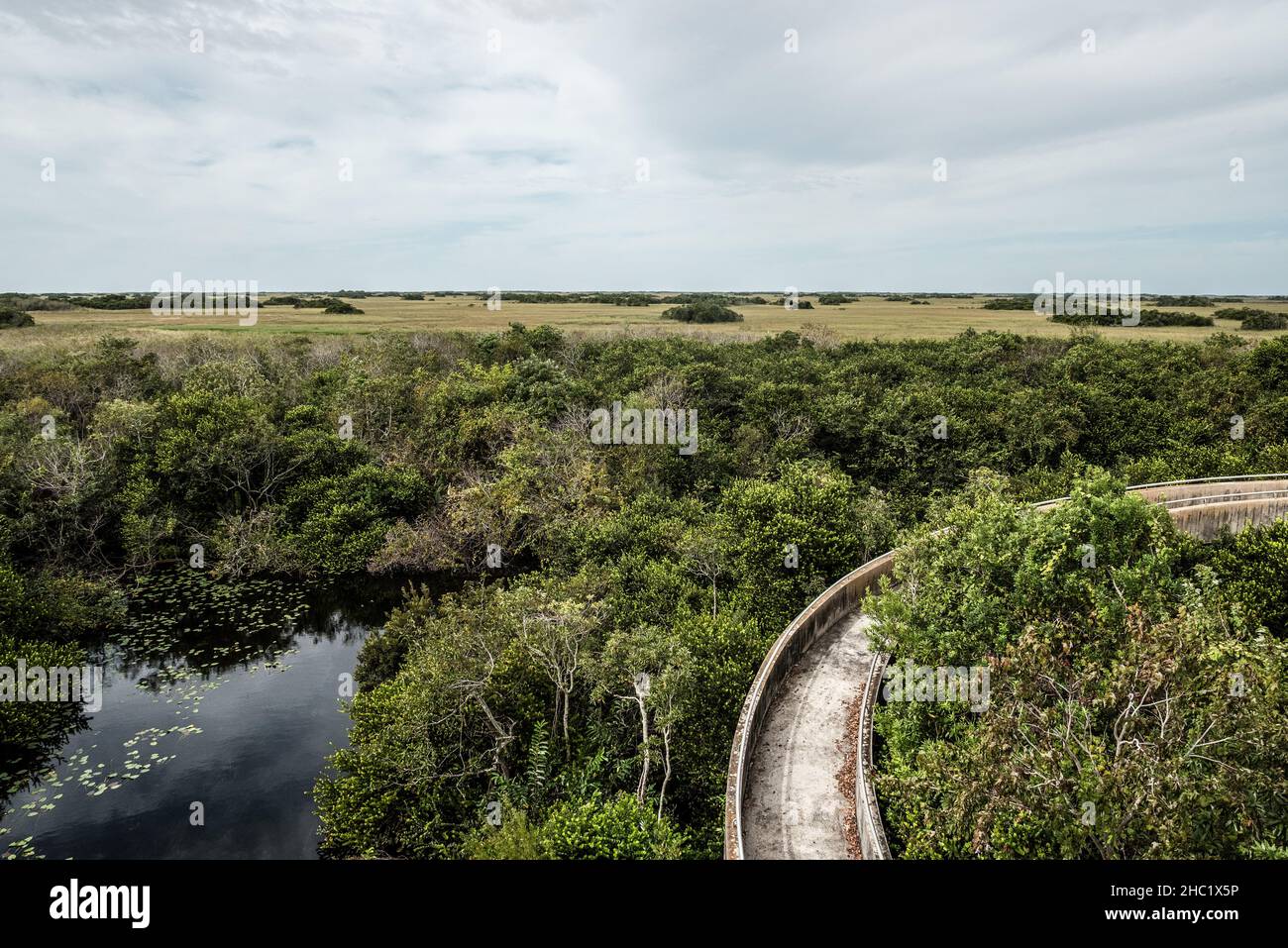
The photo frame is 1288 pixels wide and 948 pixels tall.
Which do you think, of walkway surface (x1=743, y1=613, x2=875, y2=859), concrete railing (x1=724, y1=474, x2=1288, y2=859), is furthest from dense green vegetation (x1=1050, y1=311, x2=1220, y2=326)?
walkway surface (x1=743, y1=613, x2=875, y2=859)

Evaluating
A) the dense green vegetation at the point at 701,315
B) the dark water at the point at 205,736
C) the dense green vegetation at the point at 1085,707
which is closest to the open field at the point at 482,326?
the dense green vegetation at the point at 701,315

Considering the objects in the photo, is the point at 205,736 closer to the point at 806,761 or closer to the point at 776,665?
the point at 776,665

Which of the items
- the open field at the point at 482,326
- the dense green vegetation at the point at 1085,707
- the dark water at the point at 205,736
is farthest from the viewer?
the open field at the point at 482,326

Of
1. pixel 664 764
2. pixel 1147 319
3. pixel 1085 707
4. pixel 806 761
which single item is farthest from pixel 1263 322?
pixel 664 764

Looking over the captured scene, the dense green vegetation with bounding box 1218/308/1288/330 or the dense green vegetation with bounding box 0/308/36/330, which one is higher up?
the dense green vegetation with bounding box 1218/308/1288/330

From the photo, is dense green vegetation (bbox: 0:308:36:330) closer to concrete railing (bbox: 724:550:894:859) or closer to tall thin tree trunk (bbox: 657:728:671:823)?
tall thin tree trunk (bbox: 657:728:671:823)

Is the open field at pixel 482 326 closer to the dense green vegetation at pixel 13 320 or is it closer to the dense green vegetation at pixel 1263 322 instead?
the dense green vegetation at pixel 13 320
